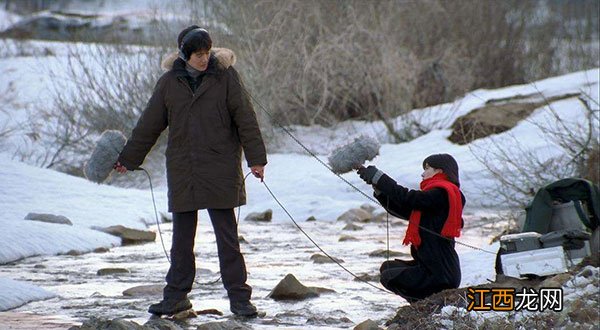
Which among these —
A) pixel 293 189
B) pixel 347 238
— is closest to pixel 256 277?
pixel 347 238

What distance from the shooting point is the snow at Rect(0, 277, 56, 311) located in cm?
797

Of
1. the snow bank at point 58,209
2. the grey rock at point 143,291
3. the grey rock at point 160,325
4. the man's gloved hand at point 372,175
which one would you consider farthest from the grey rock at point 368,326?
the snow bank at point 58,209

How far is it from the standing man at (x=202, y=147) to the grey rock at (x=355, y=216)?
7694 millimetres

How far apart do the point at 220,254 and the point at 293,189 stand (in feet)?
33.3

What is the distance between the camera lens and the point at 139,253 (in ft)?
38.2

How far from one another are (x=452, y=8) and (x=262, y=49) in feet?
23.0

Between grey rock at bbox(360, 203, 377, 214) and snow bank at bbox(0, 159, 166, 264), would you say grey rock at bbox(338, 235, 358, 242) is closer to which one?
snow bank at bbox(0, 159, 166, 264)

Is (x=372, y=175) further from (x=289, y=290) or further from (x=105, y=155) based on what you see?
(x=105, y=155)

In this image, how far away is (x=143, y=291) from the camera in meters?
8.73

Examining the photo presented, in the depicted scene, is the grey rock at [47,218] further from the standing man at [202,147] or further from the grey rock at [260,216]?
the standing man at [202,147]

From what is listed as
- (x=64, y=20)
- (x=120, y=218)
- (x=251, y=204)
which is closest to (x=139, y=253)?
(x=120, y=218)

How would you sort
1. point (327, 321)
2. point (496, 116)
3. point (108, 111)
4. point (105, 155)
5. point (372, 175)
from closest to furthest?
point (372, 175) → point (327, 321) → point (105, 155) → point (496, 116) → point (108, 111)

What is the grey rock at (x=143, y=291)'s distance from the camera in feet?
28.4

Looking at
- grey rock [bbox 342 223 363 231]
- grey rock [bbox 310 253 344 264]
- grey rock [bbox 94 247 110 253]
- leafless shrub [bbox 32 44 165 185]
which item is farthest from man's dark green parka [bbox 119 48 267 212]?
leafless shrub [bbox 32 44 165 185]
